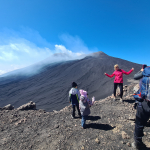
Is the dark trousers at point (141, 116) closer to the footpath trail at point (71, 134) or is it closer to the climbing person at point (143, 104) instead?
the climbing person at point (143, 104)

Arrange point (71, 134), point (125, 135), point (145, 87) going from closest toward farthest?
point (145, 87), point (125, 135), point (71, 134)

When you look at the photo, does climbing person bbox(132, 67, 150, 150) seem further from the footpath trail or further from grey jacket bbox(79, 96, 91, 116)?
grey jacket bbox(79, 96, 91, 116)

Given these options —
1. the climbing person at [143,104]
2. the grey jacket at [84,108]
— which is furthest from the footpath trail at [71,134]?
the climbing person at [143,104]

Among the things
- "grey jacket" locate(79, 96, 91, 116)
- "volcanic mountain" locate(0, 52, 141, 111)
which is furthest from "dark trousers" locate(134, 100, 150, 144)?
"volcanic mountain" locate(0, 52, 141, 111)

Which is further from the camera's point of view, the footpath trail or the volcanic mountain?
the volcanic mountain

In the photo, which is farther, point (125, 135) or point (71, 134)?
point (71, 134)

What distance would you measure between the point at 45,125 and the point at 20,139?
868 mm

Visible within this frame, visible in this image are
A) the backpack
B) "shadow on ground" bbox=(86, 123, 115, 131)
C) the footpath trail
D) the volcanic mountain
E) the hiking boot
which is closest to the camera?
the backpack

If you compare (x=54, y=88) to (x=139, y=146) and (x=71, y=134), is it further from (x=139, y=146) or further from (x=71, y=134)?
(x=139, y=146)

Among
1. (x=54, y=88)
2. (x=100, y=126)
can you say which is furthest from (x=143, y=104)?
(x=54, y=88)

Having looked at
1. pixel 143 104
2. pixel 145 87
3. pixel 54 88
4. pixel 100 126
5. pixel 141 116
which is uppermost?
pixel 145 87

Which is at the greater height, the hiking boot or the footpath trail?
the hiking boot

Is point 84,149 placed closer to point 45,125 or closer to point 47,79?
point 45,125

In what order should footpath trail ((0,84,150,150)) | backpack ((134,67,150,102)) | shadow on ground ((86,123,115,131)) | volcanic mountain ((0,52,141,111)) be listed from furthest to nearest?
volcanic mountain ((0,52,141,111)) → shadow on ground ((86,123,115,131)) → footpath trail ((0,84,150,150)) → backpack ((134,67,150,102))
